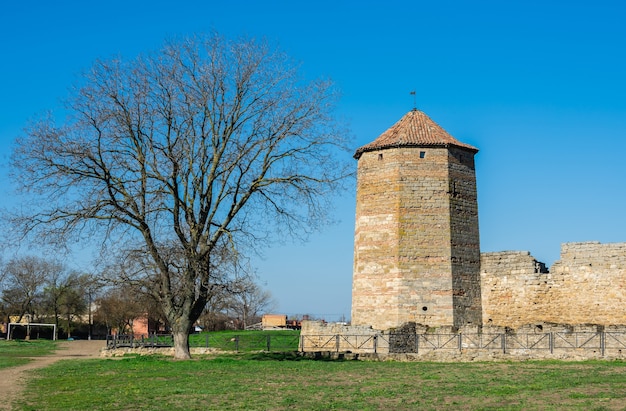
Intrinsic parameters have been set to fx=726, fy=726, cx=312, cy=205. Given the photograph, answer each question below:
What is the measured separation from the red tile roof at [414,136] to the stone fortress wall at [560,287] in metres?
4.96

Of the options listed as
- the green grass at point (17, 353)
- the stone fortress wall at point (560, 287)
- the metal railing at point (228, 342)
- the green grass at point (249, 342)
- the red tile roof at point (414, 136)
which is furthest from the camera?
Answer: the green grass at point (249, 342)

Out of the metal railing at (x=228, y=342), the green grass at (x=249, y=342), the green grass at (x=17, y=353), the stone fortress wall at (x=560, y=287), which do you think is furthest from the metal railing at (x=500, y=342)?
the green grass at (x=17, y=353)

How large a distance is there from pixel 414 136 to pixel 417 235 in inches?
168

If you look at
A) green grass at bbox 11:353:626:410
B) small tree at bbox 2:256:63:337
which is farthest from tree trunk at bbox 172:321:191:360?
small tree at bbox 2:256:63:337

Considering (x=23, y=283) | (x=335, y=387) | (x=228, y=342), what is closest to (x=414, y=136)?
(x=228, y=342)

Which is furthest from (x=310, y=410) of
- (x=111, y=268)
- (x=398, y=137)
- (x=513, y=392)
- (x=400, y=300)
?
(x=398, y=137)

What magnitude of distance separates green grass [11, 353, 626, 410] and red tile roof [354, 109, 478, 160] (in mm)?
11222

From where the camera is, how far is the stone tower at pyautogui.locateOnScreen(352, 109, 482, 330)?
27.7m

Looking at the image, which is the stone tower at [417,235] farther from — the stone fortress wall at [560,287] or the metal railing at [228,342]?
the metal railing at [228,342]

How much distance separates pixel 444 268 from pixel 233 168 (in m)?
9.84

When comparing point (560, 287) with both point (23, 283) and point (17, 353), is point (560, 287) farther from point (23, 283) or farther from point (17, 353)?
point (23, 283)

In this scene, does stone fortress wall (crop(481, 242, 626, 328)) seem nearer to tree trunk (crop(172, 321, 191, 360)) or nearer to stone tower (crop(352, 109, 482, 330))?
stone tower (crop(352, 109, 482, 330))

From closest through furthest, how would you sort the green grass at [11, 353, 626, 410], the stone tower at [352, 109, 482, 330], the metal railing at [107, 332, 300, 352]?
the green grass at [11, 353, 626, 410], the stone tower at [352, 109, 482, 330], the metal railing at [107, 332, 300, 352]

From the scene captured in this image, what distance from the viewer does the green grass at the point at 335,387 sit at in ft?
39.2
